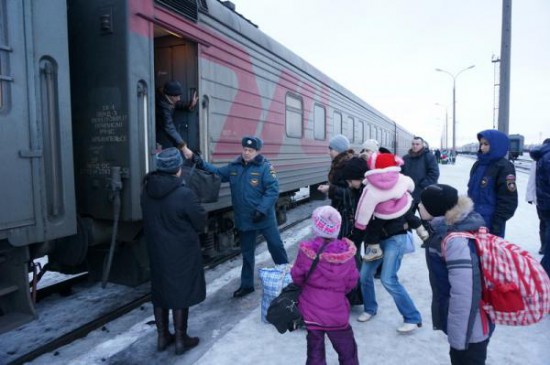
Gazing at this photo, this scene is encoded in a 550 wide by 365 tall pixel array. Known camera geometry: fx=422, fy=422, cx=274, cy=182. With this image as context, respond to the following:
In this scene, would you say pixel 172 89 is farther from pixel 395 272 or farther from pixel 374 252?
pixel 395 272

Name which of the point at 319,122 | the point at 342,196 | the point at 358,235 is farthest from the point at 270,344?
the point at 319,122

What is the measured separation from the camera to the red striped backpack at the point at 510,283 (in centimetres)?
198

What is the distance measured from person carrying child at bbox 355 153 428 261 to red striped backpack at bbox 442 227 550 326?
3.62ft

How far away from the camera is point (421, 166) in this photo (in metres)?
5.63

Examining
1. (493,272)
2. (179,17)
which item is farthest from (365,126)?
(493,272)

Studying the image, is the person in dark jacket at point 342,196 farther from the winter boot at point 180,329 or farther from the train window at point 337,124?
the train window at point 337,124

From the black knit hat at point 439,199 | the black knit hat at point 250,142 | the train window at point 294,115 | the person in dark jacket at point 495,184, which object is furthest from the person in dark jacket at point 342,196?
the train window at point 294,115

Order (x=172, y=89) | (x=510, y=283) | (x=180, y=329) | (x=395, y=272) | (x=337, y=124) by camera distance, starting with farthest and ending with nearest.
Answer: (x=337, y=124) → (x=172, y=89) → (x=395, y=272) → (x=180, y=329) → (x=510, y=283)

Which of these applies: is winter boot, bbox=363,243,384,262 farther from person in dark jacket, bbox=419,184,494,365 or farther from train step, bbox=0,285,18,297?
train step, bbox=0,285,18,297

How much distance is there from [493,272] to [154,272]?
229 centimetres

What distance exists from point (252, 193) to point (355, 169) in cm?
113

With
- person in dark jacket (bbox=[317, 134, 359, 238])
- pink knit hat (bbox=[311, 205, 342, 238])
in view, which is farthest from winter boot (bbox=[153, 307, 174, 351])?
person in dark jacket (bbox=[317, 134, 359, 238])

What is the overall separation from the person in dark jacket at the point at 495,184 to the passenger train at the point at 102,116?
9.10 feet

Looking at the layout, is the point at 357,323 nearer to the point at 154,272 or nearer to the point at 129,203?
the point at 154,272
